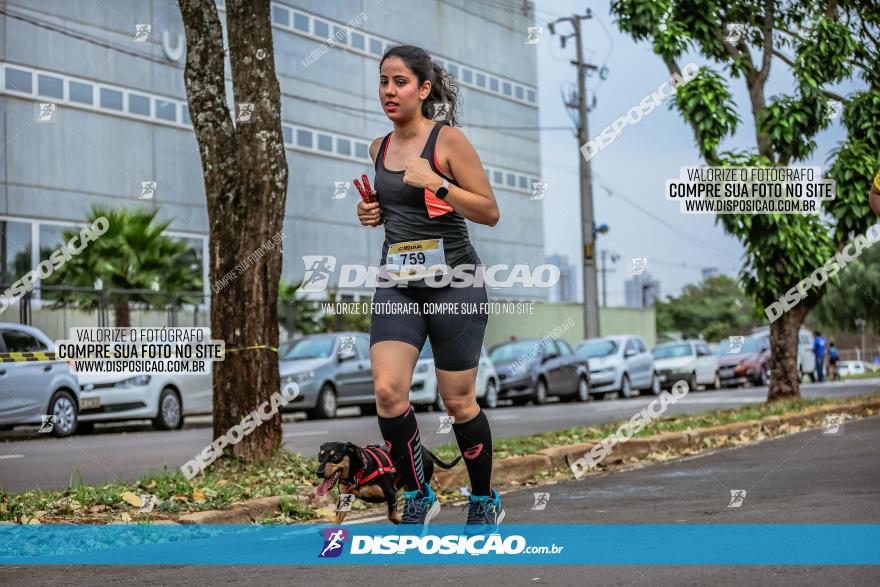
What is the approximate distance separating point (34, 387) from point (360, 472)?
12.0 metres

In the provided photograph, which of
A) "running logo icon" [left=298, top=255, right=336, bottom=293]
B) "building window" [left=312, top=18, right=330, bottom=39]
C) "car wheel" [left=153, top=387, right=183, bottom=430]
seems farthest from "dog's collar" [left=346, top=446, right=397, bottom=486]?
"building window" [left=312, top=18, right=330, bottom=39]

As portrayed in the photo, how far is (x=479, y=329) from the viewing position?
16.1ft

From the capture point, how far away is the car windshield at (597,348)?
30094 millimetres

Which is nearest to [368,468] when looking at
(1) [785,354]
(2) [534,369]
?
(1) [785,354]

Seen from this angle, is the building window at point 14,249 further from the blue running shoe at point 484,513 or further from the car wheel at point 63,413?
the blue running shoe at point 484,513

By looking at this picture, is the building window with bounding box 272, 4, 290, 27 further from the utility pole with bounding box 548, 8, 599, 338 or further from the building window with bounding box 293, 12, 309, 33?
the utility pole with bounding box 548, 8, 599, 338

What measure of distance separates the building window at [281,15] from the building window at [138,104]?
5.52 m

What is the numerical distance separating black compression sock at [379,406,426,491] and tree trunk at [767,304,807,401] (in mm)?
13448

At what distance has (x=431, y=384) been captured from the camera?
72.5 feet

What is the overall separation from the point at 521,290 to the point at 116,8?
2113 centimetres

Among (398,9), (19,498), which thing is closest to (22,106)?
(398,9)

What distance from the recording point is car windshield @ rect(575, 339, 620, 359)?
98.7 ft

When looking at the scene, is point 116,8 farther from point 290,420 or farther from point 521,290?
point 521,290

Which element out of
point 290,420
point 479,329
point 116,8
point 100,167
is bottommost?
point 290,420
